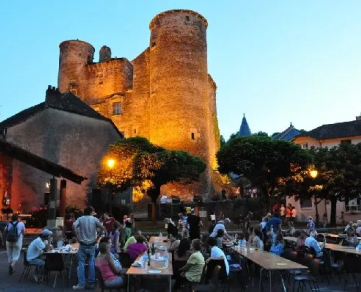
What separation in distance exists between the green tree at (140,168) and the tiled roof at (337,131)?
602 inches

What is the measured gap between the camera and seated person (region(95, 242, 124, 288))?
22.9ft

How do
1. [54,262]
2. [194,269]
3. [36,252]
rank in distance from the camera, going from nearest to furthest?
[194,269], [54,262], [36,252]

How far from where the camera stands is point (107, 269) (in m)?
7.07

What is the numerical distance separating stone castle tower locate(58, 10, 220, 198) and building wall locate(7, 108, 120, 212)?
8723 millimetres

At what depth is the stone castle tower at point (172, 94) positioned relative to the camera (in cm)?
3994

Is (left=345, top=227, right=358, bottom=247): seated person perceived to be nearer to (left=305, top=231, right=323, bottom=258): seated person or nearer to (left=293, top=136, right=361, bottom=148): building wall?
(left=305, top=231, right=323, bottom=258): seated person

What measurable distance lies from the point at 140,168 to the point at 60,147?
6.35 m

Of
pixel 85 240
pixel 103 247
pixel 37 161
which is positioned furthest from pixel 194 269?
pixel 37 161

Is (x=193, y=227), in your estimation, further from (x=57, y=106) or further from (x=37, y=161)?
(x=57, y=106)

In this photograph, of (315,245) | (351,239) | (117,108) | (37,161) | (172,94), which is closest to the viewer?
(315,245)

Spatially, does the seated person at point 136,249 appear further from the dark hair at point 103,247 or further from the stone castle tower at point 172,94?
the stone castle tower at point 172,94

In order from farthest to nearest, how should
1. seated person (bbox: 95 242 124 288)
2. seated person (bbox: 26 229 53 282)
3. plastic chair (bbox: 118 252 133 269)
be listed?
1. seated person (bbox: 26 229 53 282)
2. plastic chair (bbox: 118 252 133 269)
3. seated person (bbox: 95 242 124 288)

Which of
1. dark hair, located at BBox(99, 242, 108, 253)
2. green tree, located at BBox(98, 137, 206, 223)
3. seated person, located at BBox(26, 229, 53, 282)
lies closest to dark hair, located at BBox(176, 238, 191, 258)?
dark hair, located at BBox(99, 242, 108, 253)

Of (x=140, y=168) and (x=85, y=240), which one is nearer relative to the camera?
(x=85, y=240)
